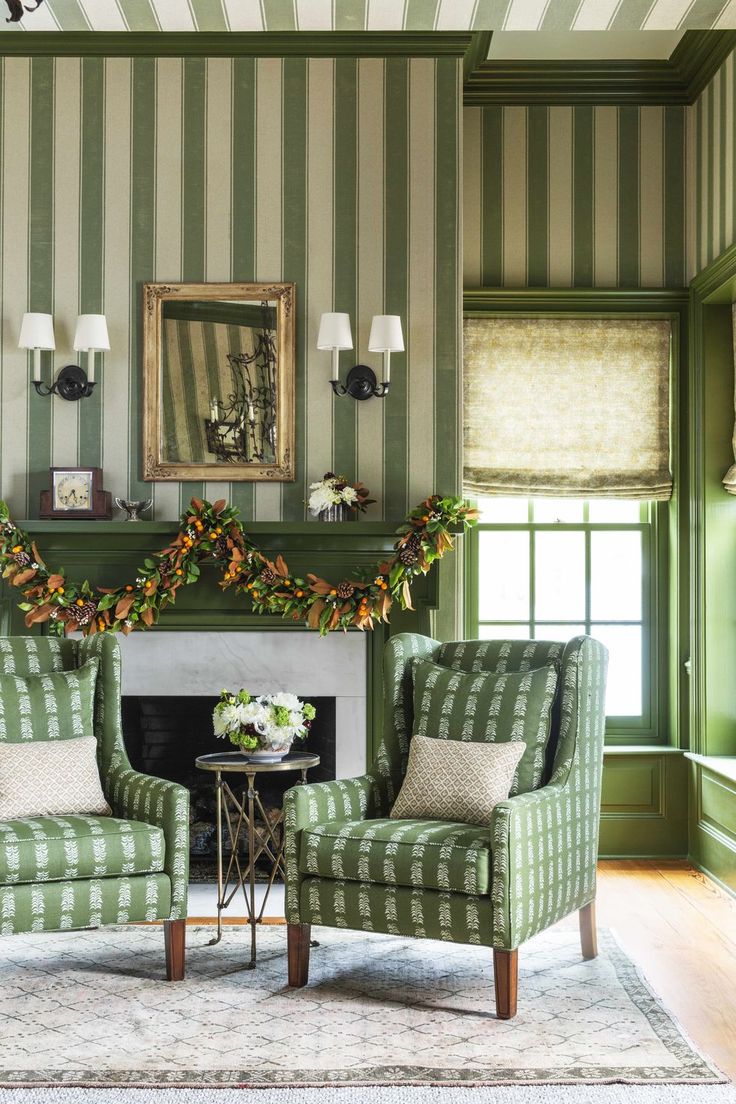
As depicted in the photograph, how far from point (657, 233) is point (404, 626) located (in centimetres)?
219

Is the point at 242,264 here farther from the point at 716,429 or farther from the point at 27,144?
the point at 716,429

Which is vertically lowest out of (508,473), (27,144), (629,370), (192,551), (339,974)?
(339,974)

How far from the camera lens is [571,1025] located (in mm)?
3059

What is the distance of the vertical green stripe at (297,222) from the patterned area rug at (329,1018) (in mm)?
1719

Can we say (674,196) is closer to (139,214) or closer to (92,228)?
(139,214)

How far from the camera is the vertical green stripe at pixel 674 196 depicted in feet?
17.4

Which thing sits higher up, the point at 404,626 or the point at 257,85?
the point at 257,85

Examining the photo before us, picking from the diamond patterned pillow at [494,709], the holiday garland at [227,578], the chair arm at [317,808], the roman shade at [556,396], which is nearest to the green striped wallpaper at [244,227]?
the holiday garland at [227,578]

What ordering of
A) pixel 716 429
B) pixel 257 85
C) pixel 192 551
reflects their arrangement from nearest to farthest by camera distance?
pixel 192 551, pixel 257 85, pixel 716 429

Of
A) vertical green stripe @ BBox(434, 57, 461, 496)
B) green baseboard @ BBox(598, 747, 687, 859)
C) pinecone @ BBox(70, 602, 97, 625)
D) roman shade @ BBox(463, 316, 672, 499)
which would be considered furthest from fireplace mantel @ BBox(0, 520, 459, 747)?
green baseboard @ BBox(598, 747, 687, 859)

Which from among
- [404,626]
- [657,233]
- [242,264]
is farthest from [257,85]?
[404,626]

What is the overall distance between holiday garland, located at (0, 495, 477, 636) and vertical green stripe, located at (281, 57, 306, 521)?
34cm

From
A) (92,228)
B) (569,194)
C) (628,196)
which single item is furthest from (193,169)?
(628,196)

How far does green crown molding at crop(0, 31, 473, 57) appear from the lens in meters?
4.64
